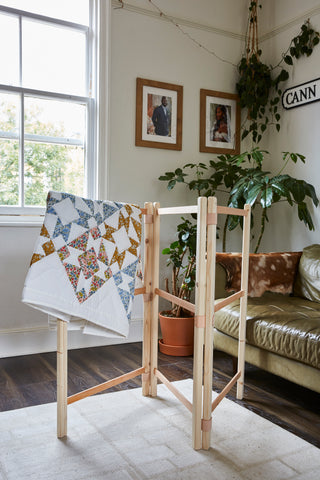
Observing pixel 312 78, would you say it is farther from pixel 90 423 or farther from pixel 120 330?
pixel 90 423

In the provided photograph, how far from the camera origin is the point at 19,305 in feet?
9.86

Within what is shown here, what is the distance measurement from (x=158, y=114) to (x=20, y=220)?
1.32 m

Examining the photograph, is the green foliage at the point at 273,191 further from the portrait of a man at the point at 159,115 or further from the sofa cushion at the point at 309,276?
the portrait of a man at the point at 159,115

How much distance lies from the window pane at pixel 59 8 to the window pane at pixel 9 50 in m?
0.12

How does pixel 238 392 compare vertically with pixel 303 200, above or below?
below

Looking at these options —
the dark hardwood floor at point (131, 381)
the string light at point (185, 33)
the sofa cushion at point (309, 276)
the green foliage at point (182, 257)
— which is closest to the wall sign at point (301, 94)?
the string light at point (185, 33)

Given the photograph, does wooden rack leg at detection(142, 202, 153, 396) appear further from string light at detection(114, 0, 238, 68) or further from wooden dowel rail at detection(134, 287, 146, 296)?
string light at detection(114, 0, 238, 68)

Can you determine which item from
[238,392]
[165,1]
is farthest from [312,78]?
[238,392]

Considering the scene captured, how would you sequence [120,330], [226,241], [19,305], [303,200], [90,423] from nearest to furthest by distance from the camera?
[120,330]
[90,423]
[19,305]
[303,200]
[226,241]

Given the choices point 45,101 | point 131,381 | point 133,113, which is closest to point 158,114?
point 133,113

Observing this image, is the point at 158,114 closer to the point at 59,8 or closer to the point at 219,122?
the point at 219,122

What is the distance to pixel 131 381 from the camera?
98.1 inches

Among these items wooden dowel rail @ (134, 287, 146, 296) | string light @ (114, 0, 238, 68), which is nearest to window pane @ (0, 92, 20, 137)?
string light @ (114, 0, 238, 68)

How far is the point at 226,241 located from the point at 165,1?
194 cm
